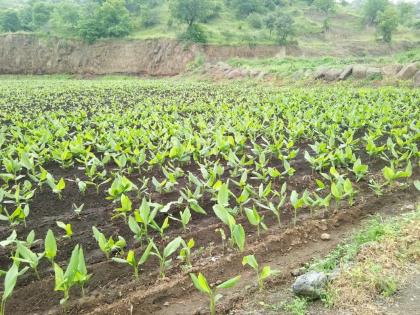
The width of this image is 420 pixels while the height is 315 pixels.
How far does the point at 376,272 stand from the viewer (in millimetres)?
3377

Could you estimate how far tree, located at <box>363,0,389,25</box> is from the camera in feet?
204

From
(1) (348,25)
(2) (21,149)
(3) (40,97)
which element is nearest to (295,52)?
(1) (348,25)

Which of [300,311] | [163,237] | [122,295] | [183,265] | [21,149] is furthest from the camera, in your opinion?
[21,149]

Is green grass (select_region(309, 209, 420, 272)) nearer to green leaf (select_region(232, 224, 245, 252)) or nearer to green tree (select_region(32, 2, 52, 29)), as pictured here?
green leaf (select_region(232, 224, 245, 252))

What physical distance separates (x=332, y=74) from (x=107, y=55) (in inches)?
1330

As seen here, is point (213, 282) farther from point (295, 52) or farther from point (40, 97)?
point (295, 52)

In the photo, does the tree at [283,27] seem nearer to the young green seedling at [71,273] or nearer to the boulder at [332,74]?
the boulder at [332,74]

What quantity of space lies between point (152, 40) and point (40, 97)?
94.5ft

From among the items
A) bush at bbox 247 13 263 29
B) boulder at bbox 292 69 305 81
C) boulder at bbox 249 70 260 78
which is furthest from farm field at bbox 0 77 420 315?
bush at bbox 247 13 263 29

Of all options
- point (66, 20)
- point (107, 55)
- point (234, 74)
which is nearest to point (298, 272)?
point (234, 74)

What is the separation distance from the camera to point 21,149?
23.8ft

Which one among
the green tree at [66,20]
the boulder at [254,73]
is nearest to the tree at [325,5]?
the green tree at [66,20]

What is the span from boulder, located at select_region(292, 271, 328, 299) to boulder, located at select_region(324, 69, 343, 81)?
20321 millimetres

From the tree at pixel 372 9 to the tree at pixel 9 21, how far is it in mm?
54022
